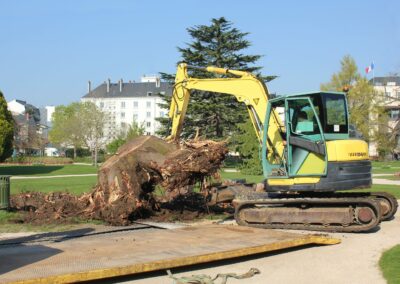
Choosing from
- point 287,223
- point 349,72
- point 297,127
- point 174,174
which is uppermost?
point 349,72

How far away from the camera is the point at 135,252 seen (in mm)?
8172

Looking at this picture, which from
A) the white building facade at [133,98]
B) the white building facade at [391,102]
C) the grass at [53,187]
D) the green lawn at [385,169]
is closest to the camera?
the grass at [53,187]

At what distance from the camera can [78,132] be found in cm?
7031

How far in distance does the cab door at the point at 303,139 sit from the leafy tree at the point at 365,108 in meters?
50.6

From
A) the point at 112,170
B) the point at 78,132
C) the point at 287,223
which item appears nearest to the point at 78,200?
the point at 112,170

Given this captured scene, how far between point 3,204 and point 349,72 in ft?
182

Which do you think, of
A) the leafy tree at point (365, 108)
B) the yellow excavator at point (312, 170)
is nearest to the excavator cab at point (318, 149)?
the yellow excavator at point (312, 170)

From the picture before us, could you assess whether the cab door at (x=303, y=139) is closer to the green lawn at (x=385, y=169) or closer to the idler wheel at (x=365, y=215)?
the idler wheel at (x=365, y=215)

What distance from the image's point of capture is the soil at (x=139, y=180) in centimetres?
1271

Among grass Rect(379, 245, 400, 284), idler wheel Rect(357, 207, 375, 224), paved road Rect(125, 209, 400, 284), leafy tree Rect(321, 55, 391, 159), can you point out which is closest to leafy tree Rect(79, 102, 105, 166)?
leafy tree Rect(321, 55, 391, 159)

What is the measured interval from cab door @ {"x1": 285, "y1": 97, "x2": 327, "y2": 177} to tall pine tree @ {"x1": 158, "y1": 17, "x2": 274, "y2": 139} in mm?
35937

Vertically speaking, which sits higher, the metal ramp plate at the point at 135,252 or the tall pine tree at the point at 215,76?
the tall pine tree at the point at 215,76

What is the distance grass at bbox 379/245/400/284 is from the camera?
25.0ft

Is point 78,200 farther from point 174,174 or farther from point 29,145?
point 29,145
